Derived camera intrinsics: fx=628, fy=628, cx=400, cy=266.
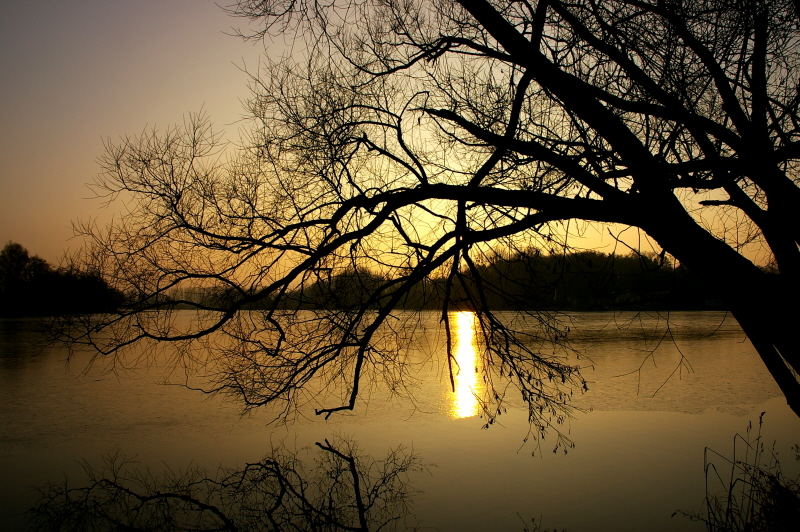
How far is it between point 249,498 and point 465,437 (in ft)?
10.2

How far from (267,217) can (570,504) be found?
12.2ft

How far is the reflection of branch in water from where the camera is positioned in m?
5.35

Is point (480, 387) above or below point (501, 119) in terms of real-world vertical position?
below

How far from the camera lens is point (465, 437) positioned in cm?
805

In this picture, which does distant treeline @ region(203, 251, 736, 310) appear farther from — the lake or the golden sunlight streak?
the golden sunlight streak

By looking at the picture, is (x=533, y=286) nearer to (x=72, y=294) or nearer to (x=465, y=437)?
(x=72, y=294)

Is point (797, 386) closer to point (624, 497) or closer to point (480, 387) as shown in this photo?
point (624, 497)

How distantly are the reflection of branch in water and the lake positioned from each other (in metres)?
0.25

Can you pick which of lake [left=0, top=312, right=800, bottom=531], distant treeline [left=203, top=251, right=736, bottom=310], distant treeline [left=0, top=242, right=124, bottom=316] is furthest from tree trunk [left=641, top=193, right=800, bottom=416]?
distant treeline [left=0, top=242, right=124, bottom=316]

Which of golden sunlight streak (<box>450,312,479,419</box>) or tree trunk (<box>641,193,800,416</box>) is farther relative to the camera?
golden sunlight streak (<box>450,312,479,419</box>)

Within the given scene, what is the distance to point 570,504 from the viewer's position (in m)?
5.73

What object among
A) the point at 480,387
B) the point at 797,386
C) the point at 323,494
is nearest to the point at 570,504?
the point at 323,494

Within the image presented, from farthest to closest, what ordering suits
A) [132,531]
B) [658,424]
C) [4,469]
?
[658,424] < [4,469] < [132,531]

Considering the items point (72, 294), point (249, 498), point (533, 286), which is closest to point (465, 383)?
point (249, 498)
